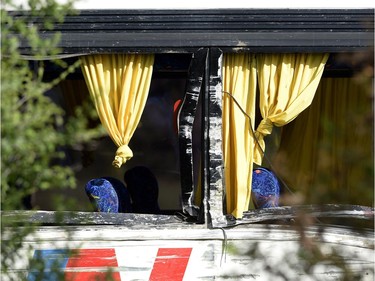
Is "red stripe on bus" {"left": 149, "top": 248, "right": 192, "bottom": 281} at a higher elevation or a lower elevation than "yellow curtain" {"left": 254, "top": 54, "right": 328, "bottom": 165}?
lower

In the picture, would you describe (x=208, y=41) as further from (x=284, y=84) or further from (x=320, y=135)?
(x=320, y=135)

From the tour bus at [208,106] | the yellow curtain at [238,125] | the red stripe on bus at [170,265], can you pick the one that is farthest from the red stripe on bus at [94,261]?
the yellow curtain at [238,125]

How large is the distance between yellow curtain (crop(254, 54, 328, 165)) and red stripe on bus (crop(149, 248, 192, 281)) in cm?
86

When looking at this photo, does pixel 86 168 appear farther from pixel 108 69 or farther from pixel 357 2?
pixel 357 2

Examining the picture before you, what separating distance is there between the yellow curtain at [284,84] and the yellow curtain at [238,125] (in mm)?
76

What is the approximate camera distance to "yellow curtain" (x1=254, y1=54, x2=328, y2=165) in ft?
19.2

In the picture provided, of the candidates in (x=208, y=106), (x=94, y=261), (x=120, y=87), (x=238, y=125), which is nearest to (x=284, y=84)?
(x=238, y=125)

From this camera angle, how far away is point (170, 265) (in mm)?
5664

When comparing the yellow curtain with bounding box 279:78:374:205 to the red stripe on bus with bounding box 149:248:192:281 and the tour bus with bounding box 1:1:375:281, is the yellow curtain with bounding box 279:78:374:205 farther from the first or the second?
the red stripe on bus with bounding box 149:248:192:281

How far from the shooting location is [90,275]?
5.57 meters

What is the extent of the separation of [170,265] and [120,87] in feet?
4.19

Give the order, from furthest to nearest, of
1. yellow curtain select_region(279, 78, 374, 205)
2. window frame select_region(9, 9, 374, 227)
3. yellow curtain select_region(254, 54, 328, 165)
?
yellow curtain select_region(279, 78, 374, 205) → yellow curtain select_region(254, 54, 328, 165) → window frame select_region(9, 9, 374, 227)

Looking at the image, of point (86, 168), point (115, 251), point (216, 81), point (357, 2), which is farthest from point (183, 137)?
point (86, 168)

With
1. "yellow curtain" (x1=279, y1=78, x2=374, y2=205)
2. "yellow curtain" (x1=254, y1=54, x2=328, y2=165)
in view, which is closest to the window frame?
"yellow curtain" (x1=254, y1=54, x2=328, y2=165)
